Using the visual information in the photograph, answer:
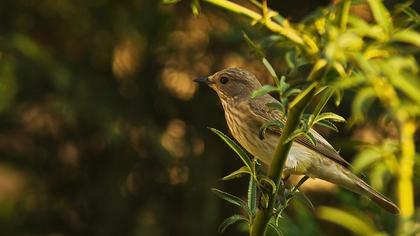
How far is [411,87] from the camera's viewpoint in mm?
1547

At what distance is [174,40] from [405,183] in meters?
4.12

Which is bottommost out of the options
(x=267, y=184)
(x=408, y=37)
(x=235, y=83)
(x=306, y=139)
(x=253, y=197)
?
(x=235, y=83)

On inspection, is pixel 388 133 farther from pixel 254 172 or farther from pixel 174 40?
pixel 254 172

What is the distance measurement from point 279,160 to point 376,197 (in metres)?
1.67

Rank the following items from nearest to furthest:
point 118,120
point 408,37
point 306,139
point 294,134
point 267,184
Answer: point 408,37 < point 294,134 < point 267,184 < point 306,139 < point 118,120

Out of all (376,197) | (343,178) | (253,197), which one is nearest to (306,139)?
(343,178)

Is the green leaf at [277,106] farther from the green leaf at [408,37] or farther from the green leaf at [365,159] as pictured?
the green leaf at [408,37]

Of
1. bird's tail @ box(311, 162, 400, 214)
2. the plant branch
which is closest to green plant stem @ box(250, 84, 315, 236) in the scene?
the plant branch

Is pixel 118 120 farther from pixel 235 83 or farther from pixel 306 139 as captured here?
pixel 306 139

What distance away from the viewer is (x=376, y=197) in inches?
139

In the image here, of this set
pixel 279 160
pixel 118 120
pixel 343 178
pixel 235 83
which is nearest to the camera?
pixel 279 160

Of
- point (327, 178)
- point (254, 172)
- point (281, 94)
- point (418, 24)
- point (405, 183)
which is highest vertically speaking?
point (418, 24)

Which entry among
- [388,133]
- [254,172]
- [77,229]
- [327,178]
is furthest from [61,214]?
[254,172]

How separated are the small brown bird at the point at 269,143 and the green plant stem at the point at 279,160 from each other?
4.48 ft
